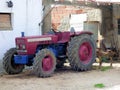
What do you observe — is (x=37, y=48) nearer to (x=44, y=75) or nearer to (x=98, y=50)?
(x=44, y=75)

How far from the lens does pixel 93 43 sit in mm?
14789

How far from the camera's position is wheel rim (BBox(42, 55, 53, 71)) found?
1270cm

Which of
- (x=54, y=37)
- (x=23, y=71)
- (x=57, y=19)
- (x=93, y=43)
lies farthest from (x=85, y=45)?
(x=57, y=19)

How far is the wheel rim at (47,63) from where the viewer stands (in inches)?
500

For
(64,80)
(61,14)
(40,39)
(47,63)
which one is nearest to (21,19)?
(40,39)

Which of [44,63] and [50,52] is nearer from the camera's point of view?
[44,63]

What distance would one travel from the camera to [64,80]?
12.2m

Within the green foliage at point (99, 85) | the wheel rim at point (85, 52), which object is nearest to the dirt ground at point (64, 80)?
the green foliage at point (99, 85)

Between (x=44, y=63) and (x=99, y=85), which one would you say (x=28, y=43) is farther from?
(x=99, y=85)

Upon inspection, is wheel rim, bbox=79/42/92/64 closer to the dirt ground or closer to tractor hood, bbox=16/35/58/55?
the dirt ground

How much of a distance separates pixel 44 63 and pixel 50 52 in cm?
47

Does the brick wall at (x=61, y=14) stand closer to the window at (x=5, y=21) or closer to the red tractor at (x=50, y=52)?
the window at (x=5, y=21)

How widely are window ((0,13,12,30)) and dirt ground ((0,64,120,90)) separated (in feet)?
6.06


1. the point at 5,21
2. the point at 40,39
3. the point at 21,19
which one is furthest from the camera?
the point at 21,19
